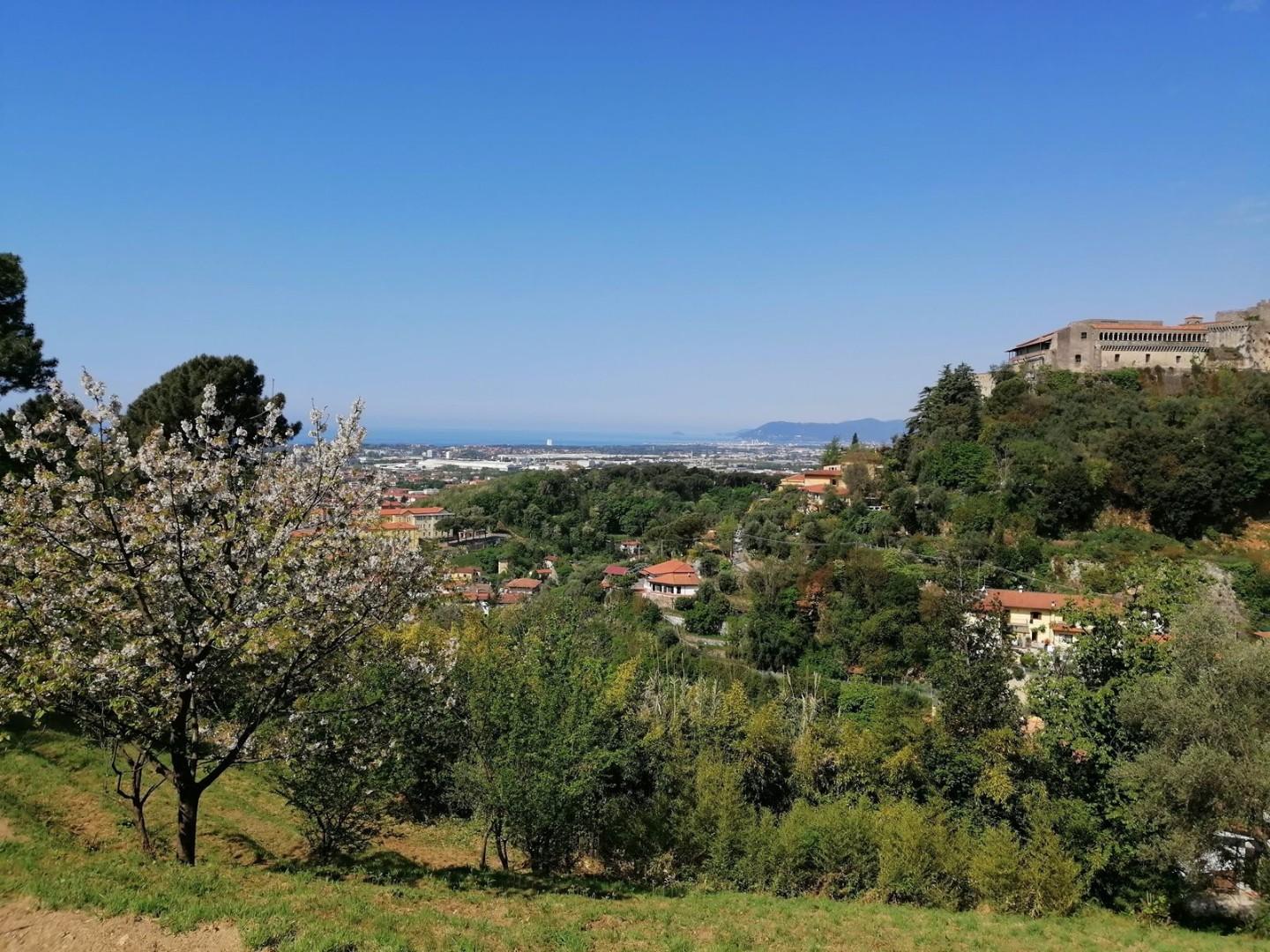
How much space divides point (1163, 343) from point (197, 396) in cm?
7182

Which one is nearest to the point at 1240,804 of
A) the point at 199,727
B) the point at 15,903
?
the point at 199,727

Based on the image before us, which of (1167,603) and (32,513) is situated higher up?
(32,513)

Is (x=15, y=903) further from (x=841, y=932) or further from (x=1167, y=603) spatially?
(x=1167, y=603)

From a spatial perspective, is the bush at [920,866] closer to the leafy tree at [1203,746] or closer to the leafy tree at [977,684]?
the leafy tree at [1203,746]

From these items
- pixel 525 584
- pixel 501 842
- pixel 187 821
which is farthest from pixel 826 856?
pixel 525 584

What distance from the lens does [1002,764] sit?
2034cm

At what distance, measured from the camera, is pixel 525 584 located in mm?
61844

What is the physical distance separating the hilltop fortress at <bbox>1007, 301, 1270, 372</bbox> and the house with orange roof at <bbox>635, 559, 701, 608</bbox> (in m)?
37.3

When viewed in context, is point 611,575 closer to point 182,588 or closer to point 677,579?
point 677,579

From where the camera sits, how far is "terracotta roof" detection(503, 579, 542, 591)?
60925mm

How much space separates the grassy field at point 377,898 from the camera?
7.91 m

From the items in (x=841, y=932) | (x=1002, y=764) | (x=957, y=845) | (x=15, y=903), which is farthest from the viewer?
(x=1002, y=764)

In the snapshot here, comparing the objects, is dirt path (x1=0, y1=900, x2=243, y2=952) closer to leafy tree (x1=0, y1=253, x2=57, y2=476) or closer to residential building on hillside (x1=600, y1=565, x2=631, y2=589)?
leafy tree (x1=0, y1=253, x2=57, y2=476)

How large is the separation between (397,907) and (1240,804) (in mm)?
14940
